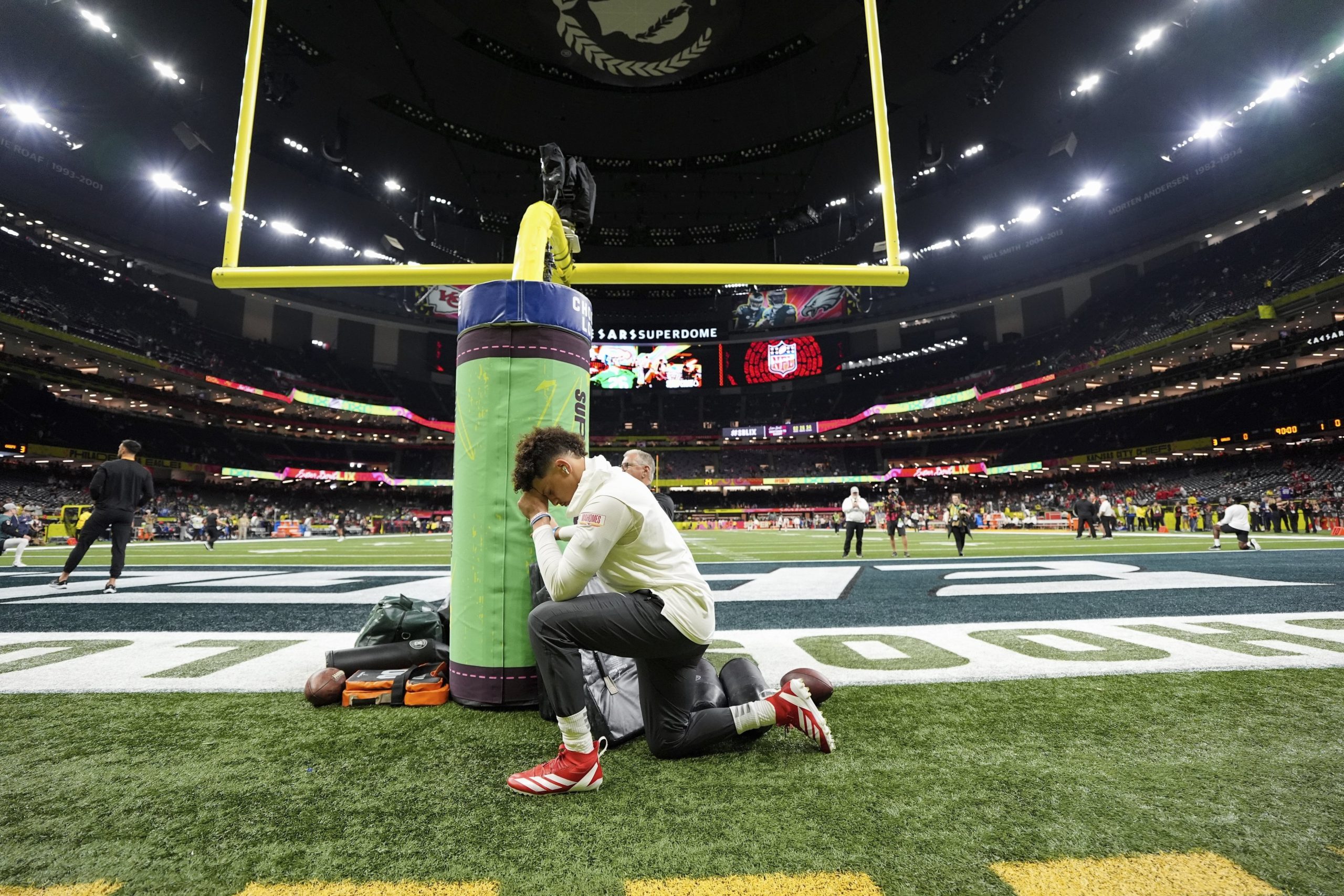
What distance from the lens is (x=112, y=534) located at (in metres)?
6.13

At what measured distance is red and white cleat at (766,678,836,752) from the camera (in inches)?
78.9

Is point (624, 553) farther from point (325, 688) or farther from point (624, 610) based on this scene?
point (325, 688)

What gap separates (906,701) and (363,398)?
52.9 metres

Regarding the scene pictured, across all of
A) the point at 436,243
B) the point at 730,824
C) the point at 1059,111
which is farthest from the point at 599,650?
the point at 436,243

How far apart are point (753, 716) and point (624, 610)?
654mm

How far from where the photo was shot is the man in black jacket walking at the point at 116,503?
600 centimetres

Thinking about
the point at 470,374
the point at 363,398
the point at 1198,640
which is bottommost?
the point at 1198,640

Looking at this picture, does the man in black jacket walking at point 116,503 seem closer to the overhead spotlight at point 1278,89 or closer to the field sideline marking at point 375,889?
the field sideline marking at point 375,889

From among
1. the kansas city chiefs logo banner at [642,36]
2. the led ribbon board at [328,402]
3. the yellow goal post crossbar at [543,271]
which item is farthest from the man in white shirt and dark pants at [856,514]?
the led ribbon board at [328,402]

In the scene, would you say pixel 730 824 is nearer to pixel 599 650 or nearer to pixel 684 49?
pixel 599 650

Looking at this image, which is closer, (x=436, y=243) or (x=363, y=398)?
(x=436, y=243)

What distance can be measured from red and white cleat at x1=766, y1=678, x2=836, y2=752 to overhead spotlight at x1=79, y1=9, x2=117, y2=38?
27.0m

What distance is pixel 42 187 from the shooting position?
28.9 meters

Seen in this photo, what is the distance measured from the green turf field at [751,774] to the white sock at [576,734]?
0.15 meters
